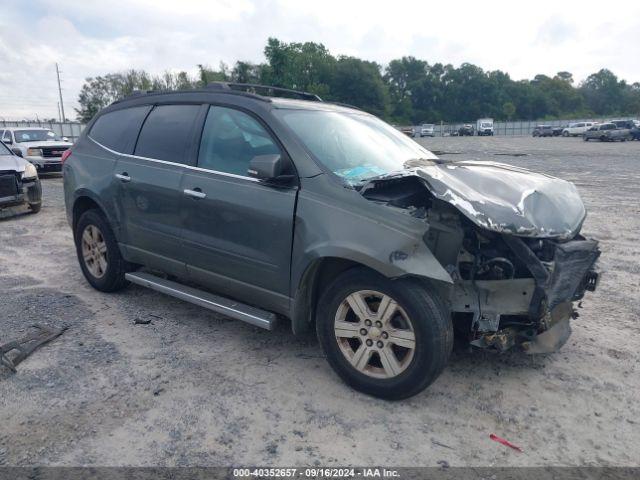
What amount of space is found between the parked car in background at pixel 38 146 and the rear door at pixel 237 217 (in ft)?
45.3

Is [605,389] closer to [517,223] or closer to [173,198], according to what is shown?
[517,223]

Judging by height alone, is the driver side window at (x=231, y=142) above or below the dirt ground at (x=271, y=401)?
above

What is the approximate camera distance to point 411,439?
9.38 ft

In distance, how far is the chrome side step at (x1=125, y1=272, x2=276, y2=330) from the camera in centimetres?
358

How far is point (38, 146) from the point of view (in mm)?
16094

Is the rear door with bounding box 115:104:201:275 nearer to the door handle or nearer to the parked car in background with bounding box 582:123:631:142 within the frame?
the door handle

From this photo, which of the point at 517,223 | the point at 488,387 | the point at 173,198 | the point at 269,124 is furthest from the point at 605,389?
the point at 173,198

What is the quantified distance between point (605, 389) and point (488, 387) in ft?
2.42

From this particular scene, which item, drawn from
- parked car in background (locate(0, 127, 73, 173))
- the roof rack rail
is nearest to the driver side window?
the roof rack rail

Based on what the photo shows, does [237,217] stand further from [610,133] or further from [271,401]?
[610,133]

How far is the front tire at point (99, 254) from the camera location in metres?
4.90

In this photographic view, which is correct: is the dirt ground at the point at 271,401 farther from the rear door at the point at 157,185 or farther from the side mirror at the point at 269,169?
the side mirror at the point at 269,169

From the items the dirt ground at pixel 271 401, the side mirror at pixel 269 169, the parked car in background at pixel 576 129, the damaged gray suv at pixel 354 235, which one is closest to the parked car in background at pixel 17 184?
the dirt ground at pixel 271 401

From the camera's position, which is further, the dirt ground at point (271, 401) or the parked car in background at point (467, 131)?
the parked car in background at point (467, 131)
